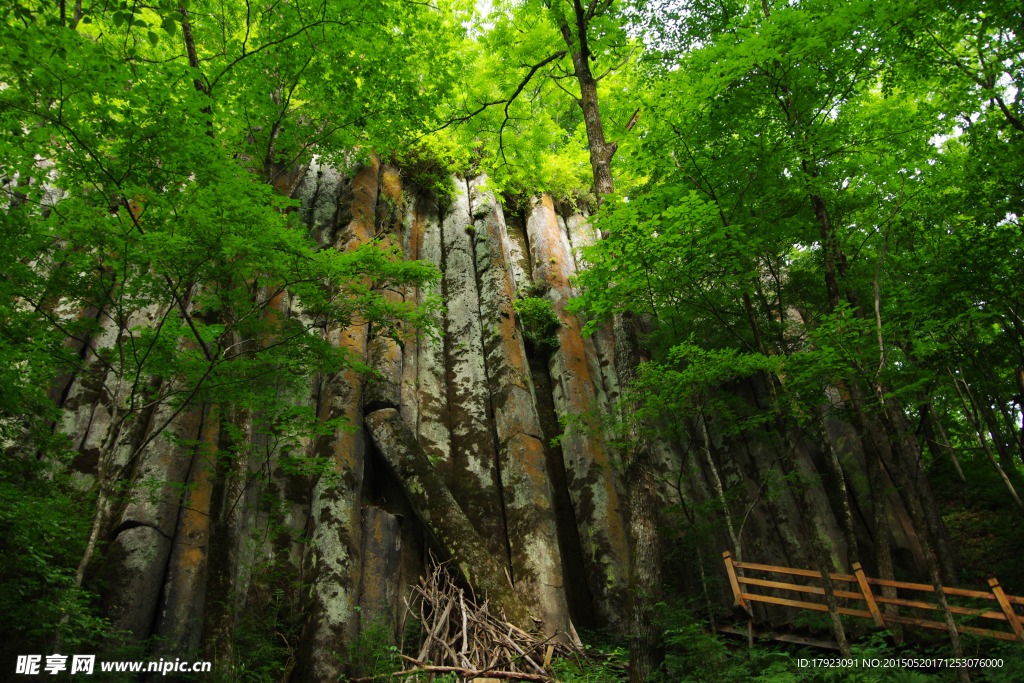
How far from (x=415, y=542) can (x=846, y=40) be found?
10.7 meters

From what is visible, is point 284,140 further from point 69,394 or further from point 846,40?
point 846,40

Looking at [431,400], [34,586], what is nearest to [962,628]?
[431,400]

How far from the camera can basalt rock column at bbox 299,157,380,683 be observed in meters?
6.13

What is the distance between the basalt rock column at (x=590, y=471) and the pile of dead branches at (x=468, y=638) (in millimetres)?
1171

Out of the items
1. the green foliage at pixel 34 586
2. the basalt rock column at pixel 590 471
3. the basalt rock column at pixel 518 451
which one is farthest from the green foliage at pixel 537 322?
the green foliage at pixel 34 586

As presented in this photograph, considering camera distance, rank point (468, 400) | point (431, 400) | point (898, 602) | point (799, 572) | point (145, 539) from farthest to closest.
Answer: point (468, 400) → point (431, 400) → point (799, 572) → point (898, 602) → point (145, 539)

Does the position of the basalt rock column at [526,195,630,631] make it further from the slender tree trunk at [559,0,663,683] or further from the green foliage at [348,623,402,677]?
the green foliage at [348,623,402,677]

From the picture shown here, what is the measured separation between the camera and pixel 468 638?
621cm

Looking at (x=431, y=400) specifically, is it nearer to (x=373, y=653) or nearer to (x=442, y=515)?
(x=442, y=515)

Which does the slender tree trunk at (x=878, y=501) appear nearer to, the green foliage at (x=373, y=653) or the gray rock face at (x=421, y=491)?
the gray rock face at (x=421, y=491)

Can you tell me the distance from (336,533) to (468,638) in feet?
7.81

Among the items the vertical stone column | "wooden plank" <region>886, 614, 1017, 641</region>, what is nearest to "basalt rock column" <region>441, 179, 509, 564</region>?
the vertical stone column

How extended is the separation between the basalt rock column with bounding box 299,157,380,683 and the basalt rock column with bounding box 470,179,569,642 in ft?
8.00

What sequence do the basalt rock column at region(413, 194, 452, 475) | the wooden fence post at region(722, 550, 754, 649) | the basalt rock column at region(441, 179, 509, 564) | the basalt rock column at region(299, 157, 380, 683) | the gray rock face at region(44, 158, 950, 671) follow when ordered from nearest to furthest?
the basalt rock column at region(299, 157, 380, 683), the gray rock face at region(44, 158, 950, 671), the wooden fence post at region(722, 550, 754, 649), the basalt rock column at region(441, 179, 509, 564), the basalt rock column at region(413, 194, 452, 475)
